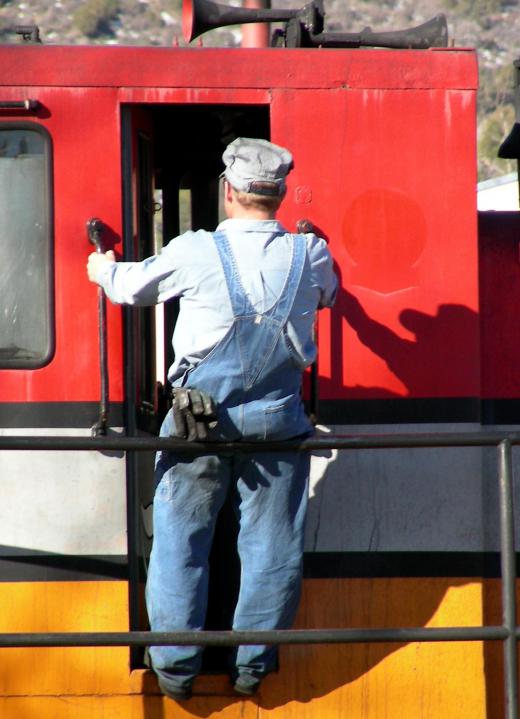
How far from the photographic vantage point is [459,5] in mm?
55469

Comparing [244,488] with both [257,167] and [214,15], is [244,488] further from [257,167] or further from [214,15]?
[214,15]

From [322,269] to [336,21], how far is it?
52067mm

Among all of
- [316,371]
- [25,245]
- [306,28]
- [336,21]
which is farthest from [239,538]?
[336,21]

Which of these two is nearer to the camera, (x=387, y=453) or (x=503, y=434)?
(x=503, y=434)

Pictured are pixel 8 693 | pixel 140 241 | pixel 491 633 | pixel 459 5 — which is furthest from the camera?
pixel 459 5

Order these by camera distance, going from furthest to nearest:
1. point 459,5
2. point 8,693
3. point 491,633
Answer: point 459,5
point 8,693
point 491,633

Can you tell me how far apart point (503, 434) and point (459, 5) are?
55988 millimetres

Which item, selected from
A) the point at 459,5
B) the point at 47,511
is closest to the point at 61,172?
the point at 47,511

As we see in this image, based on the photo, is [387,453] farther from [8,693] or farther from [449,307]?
[8,693]

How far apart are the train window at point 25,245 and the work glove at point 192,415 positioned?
2.57ft

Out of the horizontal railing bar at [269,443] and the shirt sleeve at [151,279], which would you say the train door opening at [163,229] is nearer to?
the shirt sleeve at [151,279]

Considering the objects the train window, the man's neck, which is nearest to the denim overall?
the man's neck

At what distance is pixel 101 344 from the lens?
375cm

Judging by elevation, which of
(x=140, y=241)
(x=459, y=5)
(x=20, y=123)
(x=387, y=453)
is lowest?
(x=387, y=453)
